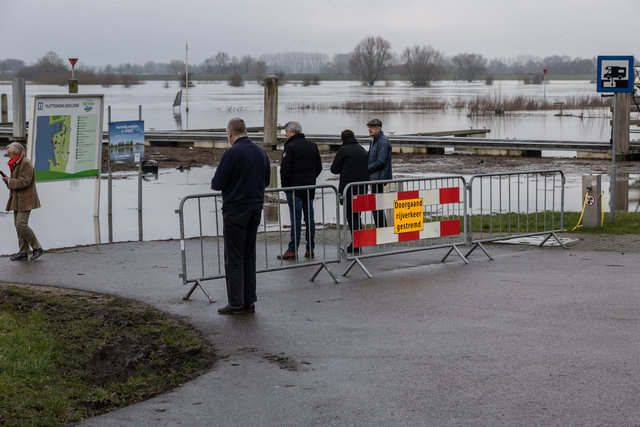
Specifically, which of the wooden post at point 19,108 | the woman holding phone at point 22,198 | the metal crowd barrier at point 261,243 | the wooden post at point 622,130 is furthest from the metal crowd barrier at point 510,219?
the wooden post at point 19,108

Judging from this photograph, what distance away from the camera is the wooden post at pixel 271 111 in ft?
112

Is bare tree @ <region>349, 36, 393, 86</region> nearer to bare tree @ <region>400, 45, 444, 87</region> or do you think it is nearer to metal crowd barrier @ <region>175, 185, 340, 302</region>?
bare tree @ <region>400, 45, 444, 87</region>

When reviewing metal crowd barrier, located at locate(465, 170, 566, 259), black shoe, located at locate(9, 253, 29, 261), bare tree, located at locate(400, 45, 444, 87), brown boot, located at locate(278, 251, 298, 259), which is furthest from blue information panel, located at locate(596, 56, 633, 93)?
bare tree, located at locate(400, 45, 444, 87)

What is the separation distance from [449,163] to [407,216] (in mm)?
18455

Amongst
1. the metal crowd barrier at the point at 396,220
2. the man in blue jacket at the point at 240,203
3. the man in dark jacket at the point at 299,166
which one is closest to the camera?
the man in blue jacket at the point at 240,203

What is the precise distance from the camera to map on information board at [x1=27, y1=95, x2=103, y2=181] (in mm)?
16172

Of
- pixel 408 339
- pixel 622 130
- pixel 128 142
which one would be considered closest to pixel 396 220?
pixel 408 339

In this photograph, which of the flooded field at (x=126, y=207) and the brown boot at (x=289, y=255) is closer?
the brown boot at (x=289, y=255)

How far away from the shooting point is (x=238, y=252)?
955 centimetres

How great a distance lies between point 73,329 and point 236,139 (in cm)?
Answer: 247

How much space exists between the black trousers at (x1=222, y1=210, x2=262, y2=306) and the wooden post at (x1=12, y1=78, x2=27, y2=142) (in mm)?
25537

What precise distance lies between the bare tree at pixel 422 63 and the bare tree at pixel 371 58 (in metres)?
11.0

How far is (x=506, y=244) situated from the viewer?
1413 centimetres

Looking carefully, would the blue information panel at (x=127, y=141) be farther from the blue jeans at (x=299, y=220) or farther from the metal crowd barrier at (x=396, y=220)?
the metal crowd barrier at (x=396, y=220)
